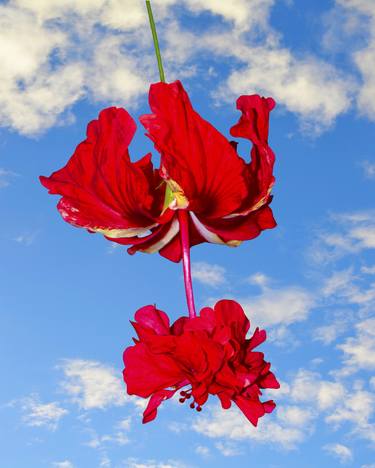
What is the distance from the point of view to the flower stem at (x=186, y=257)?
229 cm

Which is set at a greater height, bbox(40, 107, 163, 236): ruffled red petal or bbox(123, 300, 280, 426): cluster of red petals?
bbox(40, 107, 163, 236): ruffled red petal

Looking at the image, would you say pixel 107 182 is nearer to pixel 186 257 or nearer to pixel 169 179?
pixel 169 179

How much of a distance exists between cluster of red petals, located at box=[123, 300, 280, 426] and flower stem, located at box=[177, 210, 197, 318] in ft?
0.16

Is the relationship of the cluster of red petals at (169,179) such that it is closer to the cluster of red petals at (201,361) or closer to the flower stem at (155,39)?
the flower stem at (155,39)

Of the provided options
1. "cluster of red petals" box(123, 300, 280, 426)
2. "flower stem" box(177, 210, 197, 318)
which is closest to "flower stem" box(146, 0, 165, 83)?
"flower stem" box(177, 210, 197, 318)

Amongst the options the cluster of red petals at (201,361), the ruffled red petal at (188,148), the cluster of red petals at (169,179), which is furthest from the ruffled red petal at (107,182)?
the cluster of red petals at (201,361)

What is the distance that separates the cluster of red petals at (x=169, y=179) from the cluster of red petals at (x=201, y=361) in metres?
0.34

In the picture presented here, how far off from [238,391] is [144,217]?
2.16 feet

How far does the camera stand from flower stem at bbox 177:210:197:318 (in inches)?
90.4

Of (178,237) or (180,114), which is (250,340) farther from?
(180,114)

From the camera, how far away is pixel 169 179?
2.26 metres

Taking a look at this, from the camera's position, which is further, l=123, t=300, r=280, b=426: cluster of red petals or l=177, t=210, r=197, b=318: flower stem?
l=177, t=210, r=197, b=318: flower stem

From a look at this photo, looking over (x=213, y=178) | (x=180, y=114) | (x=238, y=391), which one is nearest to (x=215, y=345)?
(x=238, y=391)

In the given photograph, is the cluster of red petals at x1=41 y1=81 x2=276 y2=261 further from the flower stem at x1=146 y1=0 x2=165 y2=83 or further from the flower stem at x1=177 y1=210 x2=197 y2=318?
the flower stem at x1=146 y1=0 x2=165 y2=83
